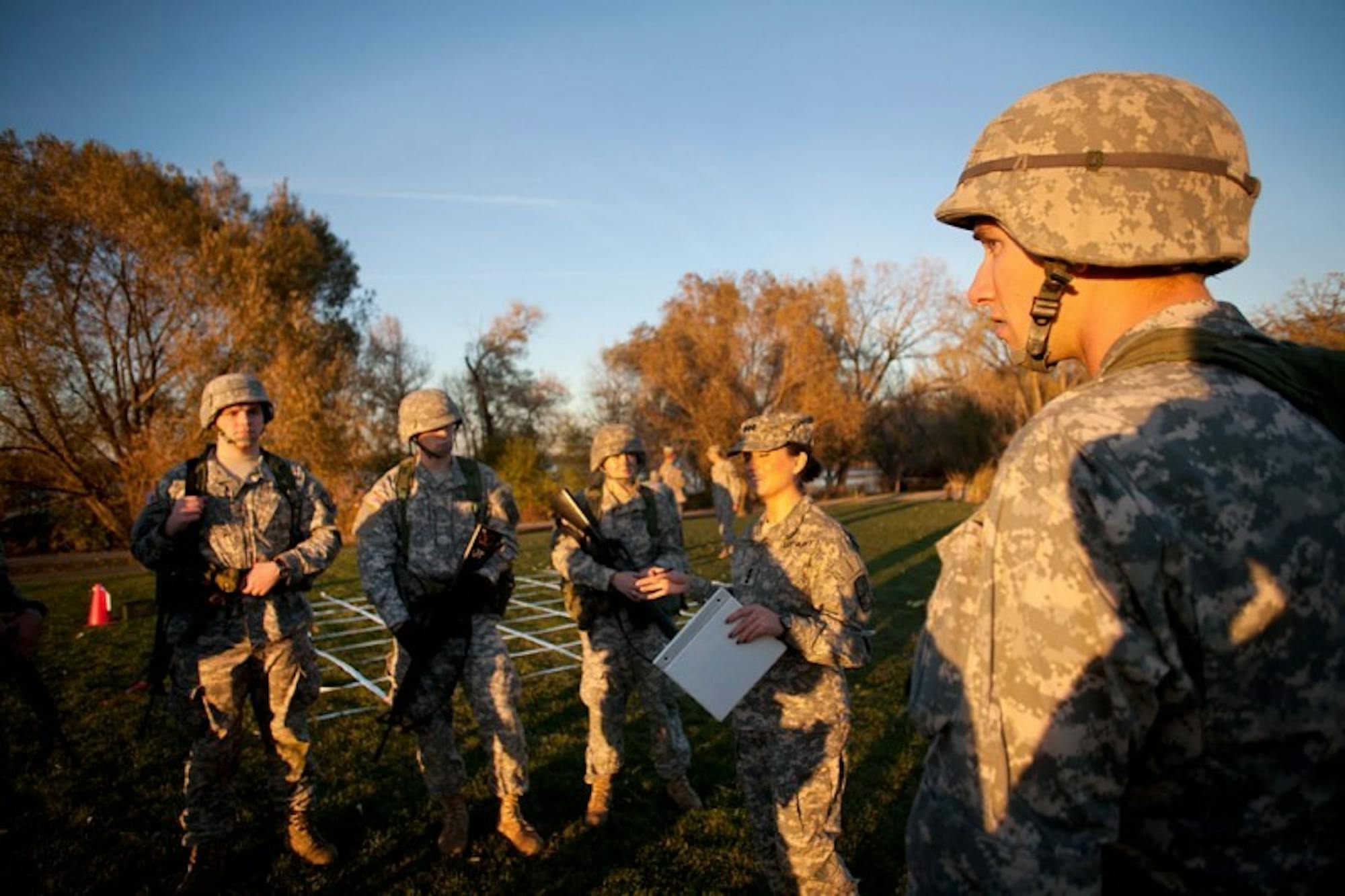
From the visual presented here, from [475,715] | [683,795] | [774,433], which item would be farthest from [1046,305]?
[683,795]

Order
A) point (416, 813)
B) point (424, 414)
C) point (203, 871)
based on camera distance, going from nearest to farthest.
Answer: point (203, 871) → point (424, 414) → point (416, 813)

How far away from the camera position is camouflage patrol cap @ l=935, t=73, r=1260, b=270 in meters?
1.40

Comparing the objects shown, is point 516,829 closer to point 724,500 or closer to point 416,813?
point 416,813

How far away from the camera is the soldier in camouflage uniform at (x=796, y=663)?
323cm

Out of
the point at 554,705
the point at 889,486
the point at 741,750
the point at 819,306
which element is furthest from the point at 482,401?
the point at 741,750

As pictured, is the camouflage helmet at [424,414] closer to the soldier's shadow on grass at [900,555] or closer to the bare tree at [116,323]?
the soldier's shadow on grass at [900,555]

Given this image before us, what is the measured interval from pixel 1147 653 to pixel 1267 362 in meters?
0.57

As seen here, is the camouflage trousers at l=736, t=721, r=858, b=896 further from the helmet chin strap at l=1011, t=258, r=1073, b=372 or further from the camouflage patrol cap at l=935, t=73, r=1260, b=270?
the camouflage patrol cap at l=935, t=73, r=1260, b=270

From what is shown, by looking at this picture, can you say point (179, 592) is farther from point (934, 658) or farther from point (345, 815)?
point (934, 658)

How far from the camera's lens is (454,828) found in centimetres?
457

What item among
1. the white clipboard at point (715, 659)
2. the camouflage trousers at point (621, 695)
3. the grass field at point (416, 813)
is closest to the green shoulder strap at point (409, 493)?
the camouflage trousers at point (621, 695)

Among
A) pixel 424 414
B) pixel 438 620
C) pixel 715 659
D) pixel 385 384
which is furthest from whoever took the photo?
pixel 385 384

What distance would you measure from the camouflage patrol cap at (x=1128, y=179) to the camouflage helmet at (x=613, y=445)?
424 centimetres

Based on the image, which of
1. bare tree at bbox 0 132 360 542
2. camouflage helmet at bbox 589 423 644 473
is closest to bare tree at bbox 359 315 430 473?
bare tree at bbox 0 132 360 542
